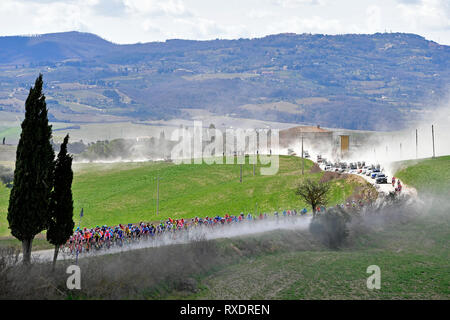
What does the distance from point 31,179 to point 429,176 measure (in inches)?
2890

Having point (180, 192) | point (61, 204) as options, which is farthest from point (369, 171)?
point (61, 204)

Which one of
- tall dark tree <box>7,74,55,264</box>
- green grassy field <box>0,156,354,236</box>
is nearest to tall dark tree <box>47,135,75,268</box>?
tall dark tree <box>7,74,55,264</box>

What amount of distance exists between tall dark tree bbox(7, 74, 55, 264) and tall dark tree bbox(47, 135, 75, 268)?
66 centimetres

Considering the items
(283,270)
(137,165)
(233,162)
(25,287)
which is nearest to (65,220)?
(25,287)

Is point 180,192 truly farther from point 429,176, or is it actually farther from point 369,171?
point 429,176

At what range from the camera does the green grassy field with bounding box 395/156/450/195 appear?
82.9m

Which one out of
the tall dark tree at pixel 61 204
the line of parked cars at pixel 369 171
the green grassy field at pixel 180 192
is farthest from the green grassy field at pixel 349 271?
the line of parked cars at pixel 369 171

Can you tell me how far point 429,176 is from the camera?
91.1 m

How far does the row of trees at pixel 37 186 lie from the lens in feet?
108

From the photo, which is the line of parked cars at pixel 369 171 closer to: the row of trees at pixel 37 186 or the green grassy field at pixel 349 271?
the green grassy field at pixel 349 271

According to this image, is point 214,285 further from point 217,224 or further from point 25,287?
point 217,224
